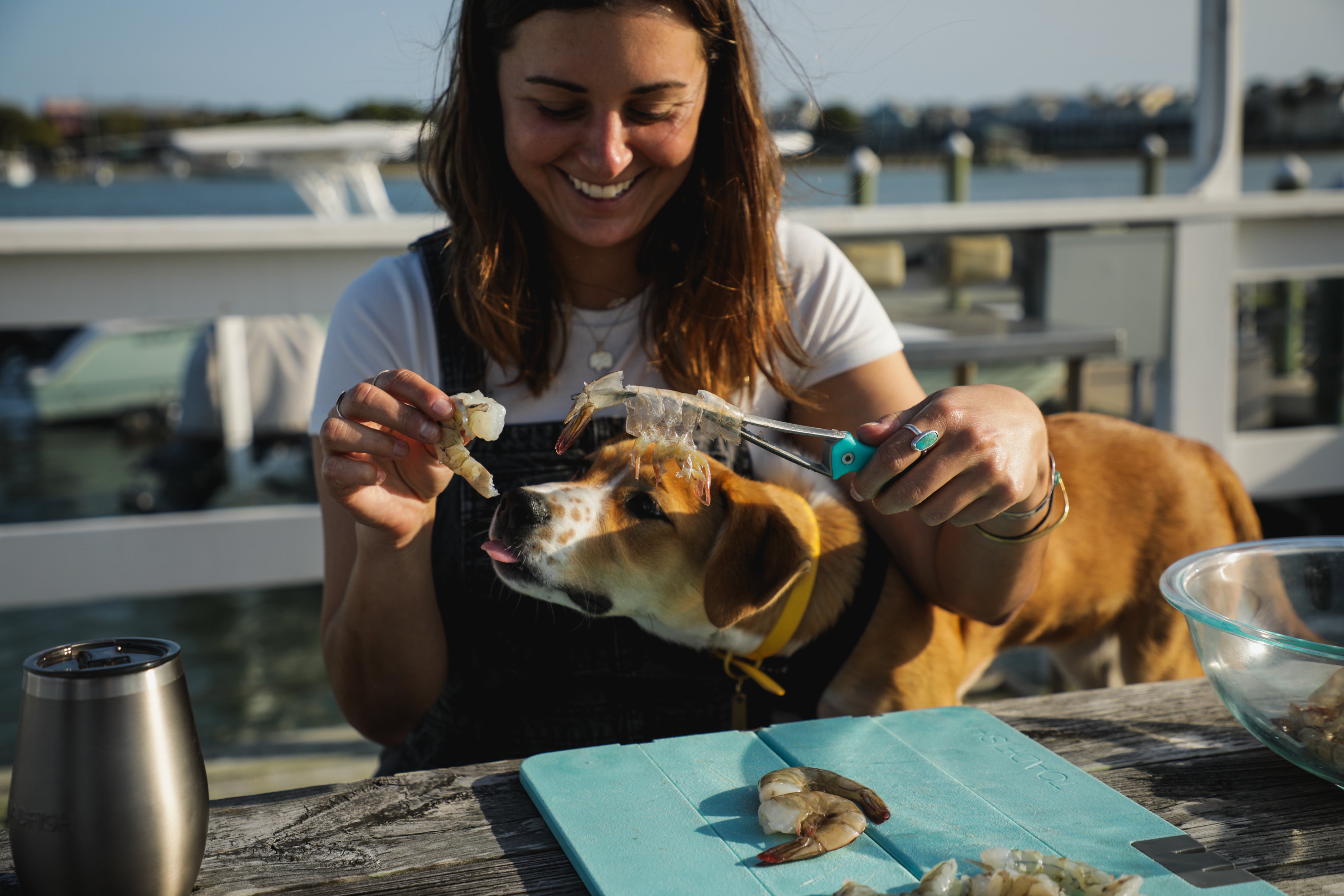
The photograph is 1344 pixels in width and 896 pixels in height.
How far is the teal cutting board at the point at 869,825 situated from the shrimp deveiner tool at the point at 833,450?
0.31 metres

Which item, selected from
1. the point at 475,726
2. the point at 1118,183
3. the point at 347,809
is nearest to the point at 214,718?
the point at 475,726

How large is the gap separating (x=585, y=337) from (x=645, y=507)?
1.05 feet

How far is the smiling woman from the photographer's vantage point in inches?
61.6

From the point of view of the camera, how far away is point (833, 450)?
117 centimetres

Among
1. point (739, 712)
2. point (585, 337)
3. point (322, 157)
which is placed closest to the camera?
point (739, 712)

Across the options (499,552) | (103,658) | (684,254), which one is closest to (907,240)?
(684,254)

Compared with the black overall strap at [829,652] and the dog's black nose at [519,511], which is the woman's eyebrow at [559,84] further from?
the black overall strap at [829,652]

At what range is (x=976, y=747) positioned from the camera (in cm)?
116

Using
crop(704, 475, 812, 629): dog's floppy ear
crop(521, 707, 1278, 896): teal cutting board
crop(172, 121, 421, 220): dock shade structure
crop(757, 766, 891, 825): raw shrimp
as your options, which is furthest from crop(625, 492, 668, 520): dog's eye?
crop(172, 121, 421, 220): dock shade structure

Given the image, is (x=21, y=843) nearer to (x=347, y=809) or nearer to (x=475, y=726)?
(x=347, y=809)

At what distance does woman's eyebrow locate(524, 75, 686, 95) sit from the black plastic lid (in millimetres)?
979

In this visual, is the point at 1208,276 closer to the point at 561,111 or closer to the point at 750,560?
the point at 750,560

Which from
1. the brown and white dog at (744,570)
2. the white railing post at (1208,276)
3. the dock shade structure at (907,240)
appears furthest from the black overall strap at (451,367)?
the white railing post at (1208,276)

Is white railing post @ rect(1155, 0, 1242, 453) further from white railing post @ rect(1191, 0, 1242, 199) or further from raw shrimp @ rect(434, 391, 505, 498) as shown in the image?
raw shrimp @ rect(434, 391, 505, 498)
